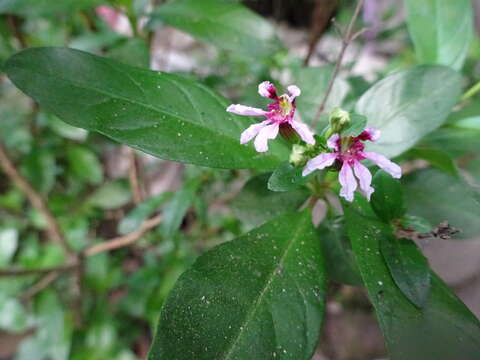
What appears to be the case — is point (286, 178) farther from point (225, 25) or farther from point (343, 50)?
point (225, 25)

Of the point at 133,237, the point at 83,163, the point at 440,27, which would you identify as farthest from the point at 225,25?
the point at 83,163

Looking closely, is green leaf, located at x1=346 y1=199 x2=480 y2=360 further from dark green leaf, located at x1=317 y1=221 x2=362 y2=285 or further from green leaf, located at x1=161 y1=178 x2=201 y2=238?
green leaf, located at x1=161 y1=178 x2=201 y2=238

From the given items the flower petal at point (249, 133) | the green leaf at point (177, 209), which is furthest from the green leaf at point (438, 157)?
the green leaf at point (177, 209)

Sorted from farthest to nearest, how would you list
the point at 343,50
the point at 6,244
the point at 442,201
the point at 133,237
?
1. the point at 6,244
2. the point at 133,237
3. the point at 442,201
4. the point at 343,50

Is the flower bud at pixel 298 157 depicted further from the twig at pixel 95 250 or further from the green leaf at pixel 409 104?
the twig at pixel 95 250

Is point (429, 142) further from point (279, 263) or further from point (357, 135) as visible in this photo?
point (279, 263)

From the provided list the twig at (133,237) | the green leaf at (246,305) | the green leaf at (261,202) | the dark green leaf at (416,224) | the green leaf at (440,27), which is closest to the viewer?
the green leaf at (246,305)
